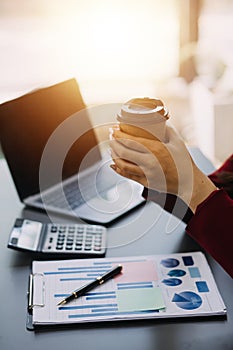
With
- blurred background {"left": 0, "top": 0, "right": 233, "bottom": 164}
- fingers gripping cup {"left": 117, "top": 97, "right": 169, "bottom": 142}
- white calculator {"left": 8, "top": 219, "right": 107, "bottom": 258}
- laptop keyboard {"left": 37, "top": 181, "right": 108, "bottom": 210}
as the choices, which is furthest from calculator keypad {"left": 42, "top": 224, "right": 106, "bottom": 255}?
blurred background {"left": 0, "top": 0, "right": 233, "bottom": 164}

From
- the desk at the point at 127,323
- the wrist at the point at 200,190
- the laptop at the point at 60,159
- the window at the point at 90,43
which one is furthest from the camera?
the window at the point at 90,43

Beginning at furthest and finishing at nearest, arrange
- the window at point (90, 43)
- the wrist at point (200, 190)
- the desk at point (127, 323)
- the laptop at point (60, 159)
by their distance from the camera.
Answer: the window at point (90, 43)
the laptop at point (60, 159)
the wrist at point (200, 190)
the desk at point (127, 323)

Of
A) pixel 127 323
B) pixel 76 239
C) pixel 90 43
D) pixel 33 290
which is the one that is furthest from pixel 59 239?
pixel 90 43

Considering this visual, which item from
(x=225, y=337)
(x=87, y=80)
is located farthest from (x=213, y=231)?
(x=87, y=80)

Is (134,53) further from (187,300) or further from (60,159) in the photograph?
(187,300)

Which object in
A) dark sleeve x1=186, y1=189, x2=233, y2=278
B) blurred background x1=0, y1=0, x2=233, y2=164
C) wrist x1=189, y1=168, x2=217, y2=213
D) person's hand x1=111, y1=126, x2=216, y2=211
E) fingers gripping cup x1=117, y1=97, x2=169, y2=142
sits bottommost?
blurred background x1=0, y1=0, x2=233, y2=164

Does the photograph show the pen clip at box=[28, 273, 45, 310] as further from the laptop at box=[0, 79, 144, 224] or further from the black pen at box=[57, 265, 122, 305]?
the laptop at box=[0, 79, 144, 224]

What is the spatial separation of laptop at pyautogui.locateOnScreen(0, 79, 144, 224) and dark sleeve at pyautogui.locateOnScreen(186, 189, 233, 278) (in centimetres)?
25

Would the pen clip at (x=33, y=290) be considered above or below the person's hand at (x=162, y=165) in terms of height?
below

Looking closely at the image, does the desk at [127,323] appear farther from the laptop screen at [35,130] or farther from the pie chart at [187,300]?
the laptop screen at [35,130]

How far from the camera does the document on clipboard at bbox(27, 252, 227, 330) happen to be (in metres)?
0.82

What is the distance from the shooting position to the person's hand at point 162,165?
0.86 meters

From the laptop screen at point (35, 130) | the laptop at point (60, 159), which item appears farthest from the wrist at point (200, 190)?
the laptop screen at point (35, 130)

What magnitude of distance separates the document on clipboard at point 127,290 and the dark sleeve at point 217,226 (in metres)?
0.05
